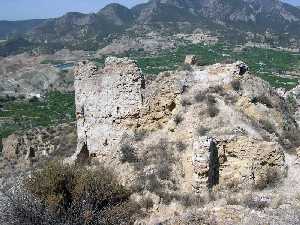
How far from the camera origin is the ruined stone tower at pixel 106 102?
17547 mm

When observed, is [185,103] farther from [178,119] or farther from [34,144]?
[34,144]

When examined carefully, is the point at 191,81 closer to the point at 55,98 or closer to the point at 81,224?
the point at 81,224

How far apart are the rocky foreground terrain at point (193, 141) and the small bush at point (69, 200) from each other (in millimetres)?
702

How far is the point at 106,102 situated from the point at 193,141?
13.3ft

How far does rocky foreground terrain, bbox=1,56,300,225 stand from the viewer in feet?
41.6

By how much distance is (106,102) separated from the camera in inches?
707

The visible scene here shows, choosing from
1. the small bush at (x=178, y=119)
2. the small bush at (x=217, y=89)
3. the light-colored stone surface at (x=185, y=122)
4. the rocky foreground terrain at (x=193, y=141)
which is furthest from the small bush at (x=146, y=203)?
the small bush at (x=217, y=89)

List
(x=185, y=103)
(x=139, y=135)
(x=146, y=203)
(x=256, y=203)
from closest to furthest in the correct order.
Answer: (x=256, y=203) < (x=146, y=203) < (x=185, y=103) < (x=139, y=135)

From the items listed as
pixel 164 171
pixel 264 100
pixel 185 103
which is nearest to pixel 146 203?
pixel 164 171

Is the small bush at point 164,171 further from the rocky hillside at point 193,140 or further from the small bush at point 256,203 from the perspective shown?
the small bush at point 256,203

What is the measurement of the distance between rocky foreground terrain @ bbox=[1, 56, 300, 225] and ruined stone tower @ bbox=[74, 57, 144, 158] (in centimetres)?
3

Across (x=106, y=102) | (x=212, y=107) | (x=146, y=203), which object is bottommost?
(x=146, y=203)

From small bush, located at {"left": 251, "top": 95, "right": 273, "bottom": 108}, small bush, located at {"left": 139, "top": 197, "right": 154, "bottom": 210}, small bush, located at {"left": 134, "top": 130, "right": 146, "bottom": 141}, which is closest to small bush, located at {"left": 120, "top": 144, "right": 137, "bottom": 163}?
small bush, located at {"left": 134, "top": 130, "right": 146, "bottom": 141}

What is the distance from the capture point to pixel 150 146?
53.5 feet
